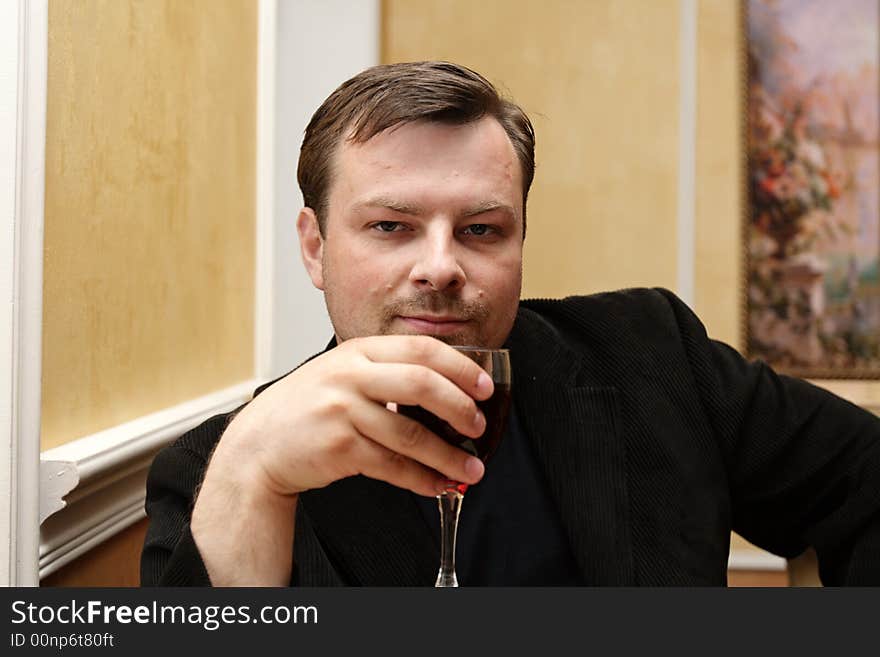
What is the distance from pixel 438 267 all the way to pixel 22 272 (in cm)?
53

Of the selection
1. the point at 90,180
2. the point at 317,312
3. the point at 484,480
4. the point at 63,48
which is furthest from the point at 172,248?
the point at 317,312

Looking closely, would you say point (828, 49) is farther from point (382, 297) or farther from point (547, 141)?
point (382, 297)

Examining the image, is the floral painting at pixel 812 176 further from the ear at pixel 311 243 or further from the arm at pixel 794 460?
the ear at pixel 311 243

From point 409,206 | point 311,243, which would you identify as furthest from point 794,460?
point 311,243

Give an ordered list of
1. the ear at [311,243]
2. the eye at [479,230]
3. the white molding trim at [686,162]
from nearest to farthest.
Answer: the eye at [479,230] → the ear at [311,243] → the white molding trim at [686,162]

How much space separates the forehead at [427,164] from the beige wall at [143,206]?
0.40 m

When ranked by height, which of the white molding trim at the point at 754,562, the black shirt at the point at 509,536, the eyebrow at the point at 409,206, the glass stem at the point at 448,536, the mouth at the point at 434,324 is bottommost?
the white molding trim at the point at 754,562

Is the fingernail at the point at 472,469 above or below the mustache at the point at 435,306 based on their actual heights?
below

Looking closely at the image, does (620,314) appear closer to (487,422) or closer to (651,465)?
(651,465)

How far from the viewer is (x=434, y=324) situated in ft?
4.23

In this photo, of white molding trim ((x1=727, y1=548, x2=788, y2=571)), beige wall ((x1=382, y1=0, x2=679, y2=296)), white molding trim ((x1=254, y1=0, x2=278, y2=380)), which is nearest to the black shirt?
white molding trim ((x1=254, y1=0, x2=278, y2=380))

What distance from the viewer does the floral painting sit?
3682 mm

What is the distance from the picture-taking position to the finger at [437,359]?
2.79 ft

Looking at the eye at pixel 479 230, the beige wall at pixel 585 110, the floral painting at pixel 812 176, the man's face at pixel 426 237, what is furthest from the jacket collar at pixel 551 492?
the floral painting at pixel 812 176
